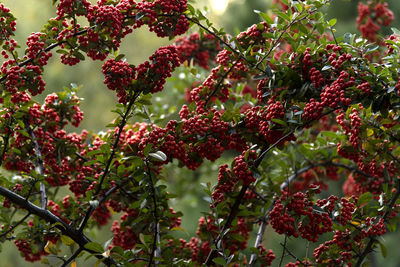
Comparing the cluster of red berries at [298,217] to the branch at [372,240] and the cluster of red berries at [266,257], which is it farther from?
the cluster of red berries at [266,257]

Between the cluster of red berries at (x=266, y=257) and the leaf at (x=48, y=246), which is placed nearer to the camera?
the leaf at (x=48, y=246)

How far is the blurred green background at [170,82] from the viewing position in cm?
582

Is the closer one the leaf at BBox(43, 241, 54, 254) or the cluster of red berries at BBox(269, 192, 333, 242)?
the cluster of red berries at BBox(269, 192, 333, 242)

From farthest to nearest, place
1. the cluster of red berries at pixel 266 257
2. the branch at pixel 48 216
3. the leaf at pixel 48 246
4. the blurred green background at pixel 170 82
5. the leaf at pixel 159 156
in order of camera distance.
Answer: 1. the blurred green background at pixel 170 82
2. the cluster of red berries at pixel 266 257
3. the leaf at pixel 48 246
4. the branch at pixel 48 216
5. the leaf at pixel 159 156

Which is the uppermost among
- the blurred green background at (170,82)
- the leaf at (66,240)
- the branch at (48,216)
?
the blurred green background at (170,82)

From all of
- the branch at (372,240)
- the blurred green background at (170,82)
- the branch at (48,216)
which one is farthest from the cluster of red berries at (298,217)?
the blurred green background at (170,82)

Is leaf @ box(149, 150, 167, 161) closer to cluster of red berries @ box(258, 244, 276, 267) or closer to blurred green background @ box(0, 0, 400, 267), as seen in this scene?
cluster of red berries @ box(258, 244, 276, 267)

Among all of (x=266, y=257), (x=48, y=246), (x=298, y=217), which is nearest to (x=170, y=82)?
(x=266, y=257)

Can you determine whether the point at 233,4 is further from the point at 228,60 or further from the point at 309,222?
the point at 309,222

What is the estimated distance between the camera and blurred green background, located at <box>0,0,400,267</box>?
229 inches

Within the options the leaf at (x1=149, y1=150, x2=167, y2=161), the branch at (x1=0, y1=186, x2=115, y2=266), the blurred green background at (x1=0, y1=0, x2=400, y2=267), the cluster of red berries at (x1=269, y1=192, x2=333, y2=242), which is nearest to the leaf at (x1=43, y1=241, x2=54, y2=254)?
the branch at (x1=0, y1=186, x2=115, y2=266)

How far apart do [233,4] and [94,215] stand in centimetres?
617

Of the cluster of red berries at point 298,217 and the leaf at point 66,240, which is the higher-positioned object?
the cluster of red berries at point 298,217

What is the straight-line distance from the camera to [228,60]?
2396 mm
